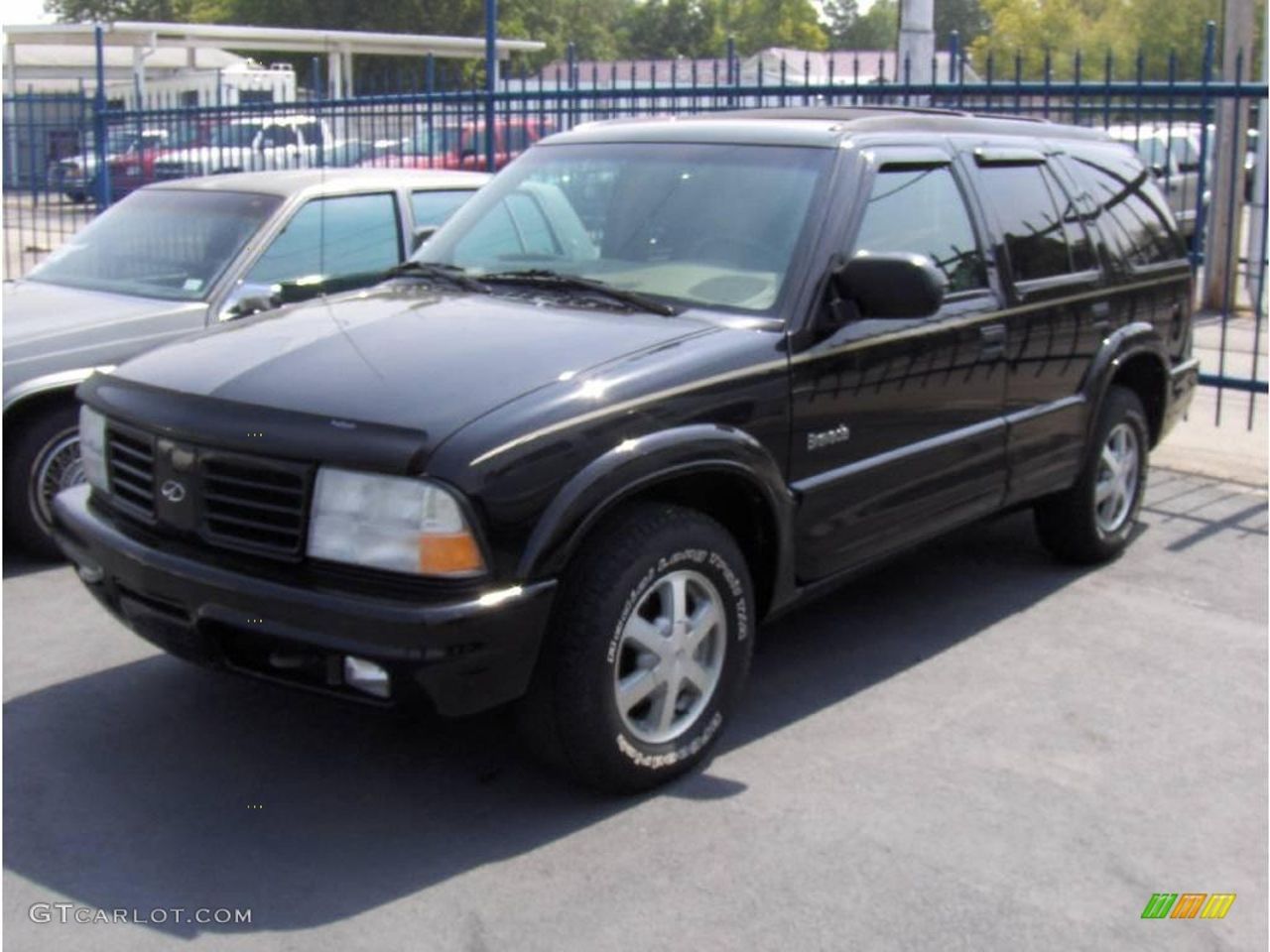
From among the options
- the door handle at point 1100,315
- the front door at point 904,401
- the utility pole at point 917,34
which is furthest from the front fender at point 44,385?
the utility pole at point 917,34

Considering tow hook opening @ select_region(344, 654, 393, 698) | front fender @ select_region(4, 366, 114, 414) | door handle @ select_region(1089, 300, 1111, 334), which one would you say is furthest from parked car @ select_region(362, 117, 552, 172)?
tow hook opening @ select_region(344, 654, 393, 698)

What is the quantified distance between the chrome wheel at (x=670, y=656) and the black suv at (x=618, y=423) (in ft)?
0.04

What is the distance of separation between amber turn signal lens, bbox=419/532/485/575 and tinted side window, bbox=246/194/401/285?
11.4 ft

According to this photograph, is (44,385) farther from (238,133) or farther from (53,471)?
(238,133)

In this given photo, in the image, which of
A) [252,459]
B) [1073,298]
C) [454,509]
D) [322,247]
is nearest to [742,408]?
[454,509]

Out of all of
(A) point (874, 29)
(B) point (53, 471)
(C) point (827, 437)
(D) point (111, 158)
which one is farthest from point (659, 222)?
(A) point (874, 29)

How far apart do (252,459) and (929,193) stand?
106 inches

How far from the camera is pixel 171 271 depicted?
7.04 meters

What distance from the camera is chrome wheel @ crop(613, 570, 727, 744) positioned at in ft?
13.9

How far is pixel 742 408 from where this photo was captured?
4508mm

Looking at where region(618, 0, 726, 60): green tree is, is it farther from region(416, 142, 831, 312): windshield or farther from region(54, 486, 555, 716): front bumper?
region(54, 486, 555, 716): front bumper

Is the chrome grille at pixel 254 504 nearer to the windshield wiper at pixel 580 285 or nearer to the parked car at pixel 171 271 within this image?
Result: the windshield wiper at pixel 580 285

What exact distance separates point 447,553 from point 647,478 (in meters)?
0.64

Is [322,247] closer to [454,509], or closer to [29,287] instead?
[29,287]
